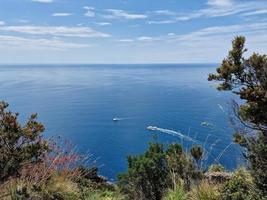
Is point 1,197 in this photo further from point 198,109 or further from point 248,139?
point 198,109

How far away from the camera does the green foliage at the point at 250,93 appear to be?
571 cm

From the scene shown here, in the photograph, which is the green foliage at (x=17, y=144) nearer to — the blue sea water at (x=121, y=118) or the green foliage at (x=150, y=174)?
the green foliage at (x=150, y=174)

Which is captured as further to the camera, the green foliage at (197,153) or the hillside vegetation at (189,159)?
the green foliage at (197,153)

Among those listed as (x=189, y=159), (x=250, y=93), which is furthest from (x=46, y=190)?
(x=250, y=93)

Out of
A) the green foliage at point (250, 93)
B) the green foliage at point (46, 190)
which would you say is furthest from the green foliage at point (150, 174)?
the green foliage at point (250, 93)

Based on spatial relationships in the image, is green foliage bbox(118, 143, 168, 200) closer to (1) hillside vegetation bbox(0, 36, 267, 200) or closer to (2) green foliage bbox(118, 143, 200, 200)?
(2) green foliage bbox(118, 143, 200, 200)

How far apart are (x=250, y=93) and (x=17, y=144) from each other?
443 centimetres

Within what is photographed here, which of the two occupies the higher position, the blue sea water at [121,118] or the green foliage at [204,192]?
the green foliage at [204,192]

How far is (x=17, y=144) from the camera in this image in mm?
7020

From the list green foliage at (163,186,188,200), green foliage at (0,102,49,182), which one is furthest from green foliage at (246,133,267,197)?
green foliage at (0,102,49,182)

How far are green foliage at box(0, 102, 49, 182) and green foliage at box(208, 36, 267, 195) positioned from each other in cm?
360

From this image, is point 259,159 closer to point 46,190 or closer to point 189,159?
point 189,159

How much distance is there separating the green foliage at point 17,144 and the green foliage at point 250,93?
A: 3.60 metres

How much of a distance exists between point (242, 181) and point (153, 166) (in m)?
5.11
